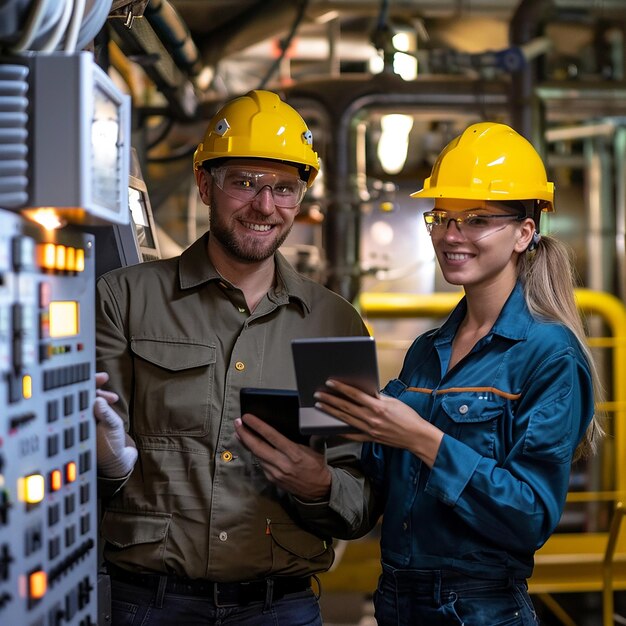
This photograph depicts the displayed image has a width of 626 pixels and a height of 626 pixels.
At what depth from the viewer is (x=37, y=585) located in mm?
1062

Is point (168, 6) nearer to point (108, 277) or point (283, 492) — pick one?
point (108, 277)

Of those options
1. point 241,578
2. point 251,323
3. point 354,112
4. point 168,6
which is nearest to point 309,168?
point 251,323

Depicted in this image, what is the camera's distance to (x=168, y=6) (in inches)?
129

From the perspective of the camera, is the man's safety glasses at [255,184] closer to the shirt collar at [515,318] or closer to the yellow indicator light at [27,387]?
the shirt collar at [515,318]

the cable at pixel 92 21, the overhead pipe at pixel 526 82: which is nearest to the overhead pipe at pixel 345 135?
the overhead pipe at pixel 526 82

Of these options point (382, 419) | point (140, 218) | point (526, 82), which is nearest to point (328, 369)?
point (382, 419)

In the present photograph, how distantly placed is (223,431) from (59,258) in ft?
2.29

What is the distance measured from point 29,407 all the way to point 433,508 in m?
0.93

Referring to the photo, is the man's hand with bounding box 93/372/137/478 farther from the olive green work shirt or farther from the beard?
the beard

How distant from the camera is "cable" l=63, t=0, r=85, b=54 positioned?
1158 millimetres

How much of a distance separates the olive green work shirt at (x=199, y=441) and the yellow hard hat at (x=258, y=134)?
25 cm

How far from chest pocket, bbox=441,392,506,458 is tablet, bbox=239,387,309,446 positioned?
0.29m

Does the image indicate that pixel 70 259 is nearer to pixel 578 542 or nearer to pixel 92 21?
pixel 92 21

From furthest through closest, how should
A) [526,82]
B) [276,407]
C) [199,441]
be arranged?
[526,82] → [199,441] → [276,407]
